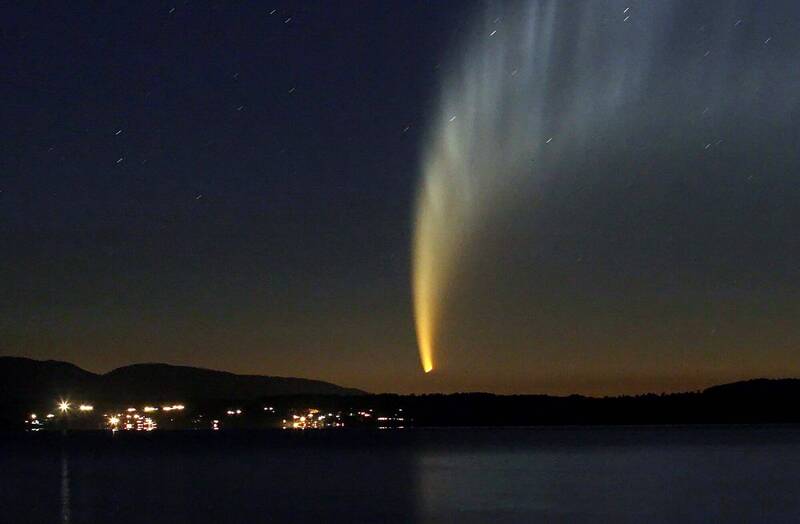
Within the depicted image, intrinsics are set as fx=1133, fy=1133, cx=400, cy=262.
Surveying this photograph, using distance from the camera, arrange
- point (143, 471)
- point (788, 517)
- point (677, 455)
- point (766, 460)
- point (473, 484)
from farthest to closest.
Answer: point (677, 455)
point (766, 460)
point (143, 471)
point (473, 484)
point (788, 517)

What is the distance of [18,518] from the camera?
5188 centimetres

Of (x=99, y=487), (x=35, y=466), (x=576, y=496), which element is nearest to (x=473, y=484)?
(x=576, y=496)

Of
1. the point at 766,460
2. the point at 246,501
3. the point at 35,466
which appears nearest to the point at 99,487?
the point at 246,501

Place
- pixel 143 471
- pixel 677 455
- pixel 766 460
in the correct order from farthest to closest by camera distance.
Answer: pixel 677 455 → pixel 766 460 → pixel 143 471

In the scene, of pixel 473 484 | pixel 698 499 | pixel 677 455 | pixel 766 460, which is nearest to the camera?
pixel 698 499

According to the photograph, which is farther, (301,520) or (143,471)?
(143,471)

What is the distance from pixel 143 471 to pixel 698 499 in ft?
175

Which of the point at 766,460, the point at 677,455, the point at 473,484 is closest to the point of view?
the point at 473,484

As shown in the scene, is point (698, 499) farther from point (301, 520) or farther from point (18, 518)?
point (18, 518)

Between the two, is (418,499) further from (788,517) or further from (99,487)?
(99,487)

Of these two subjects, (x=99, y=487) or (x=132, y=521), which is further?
(x=99, y=487)

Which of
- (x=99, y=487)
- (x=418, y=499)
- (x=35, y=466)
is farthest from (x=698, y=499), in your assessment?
(x=35, y=466)

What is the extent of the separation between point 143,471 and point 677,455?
177 feet

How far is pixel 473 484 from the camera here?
73.8 m
